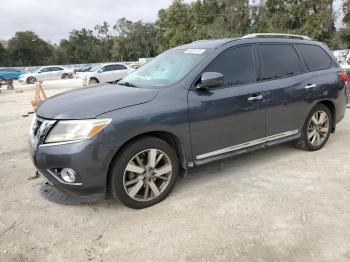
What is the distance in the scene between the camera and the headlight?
125 inches

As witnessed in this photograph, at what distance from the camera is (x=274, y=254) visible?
2.78 meters

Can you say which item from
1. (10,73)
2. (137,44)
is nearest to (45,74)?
(10,73)

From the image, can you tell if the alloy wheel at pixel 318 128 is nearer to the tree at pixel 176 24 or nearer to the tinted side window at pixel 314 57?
the tinted side window at pixel 314 57

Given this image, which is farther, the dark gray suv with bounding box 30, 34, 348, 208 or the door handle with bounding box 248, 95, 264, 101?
the door handle with bounding box 248, 95, 264, 101

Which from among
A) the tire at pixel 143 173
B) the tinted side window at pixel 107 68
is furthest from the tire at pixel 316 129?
the tinted side window at pixel 107 68

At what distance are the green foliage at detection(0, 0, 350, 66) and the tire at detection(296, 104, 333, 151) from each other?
4393 centimetres

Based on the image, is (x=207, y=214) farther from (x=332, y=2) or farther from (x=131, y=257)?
(x=332, y=2)

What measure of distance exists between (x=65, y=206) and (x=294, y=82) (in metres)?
3.34

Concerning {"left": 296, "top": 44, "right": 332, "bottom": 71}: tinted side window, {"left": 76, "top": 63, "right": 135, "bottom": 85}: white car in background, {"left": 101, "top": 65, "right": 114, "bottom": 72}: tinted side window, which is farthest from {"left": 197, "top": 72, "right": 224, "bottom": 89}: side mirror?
{"left": 101, "top": 65, "right": 114, "bottom": 72}: tinted side window

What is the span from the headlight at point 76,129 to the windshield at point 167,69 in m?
0.99

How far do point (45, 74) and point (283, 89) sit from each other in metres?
29.0

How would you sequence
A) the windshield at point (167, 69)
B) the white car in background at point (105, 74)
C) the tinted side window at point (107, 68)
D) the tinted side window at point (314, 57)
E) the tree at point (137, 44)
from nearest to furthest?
the windshield at point (167, 69)
the tinted side window at point (314, 57)
the white car in background at point (105, 74)
the tinted side window at point (107, 68)
the tree at point (137, 44)

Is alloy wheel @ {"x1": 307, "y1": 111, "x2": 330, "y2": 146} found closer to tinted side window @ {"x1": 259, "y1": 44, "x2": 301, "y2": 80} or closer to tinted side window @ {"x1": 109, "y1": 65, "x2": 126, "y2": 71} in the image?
tinted side window @ {"x1": 259, "y1": 44, "x2": 301, "y2": 80}

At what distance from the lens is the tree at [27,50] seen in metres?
74.4
